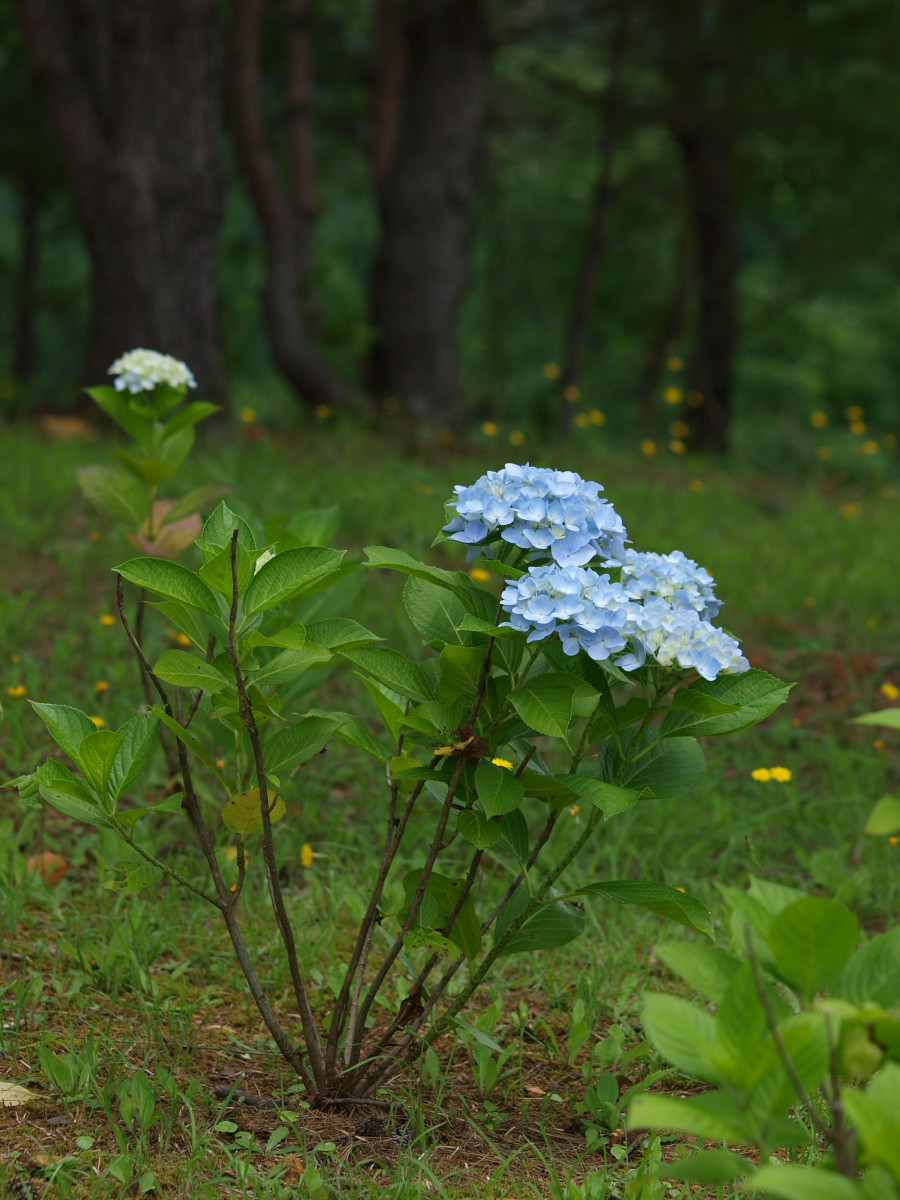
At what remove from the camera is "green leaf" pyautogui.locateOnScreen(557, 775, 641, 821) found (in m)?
1.47

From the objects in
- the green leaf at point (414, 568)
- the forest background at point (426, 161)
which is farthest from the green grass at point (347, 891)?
the forest background at point (426, 161)

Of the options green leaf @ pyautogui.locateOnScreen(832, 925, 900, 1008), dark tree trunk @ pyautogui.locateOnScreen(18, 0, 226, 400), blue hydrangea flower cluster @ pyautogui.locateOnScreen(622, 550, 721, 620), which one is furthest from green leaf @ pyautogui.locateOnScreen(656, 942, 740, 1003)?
dark tree trunk @ pyautogui.locateOnScreen(18, 0, 226, 400)

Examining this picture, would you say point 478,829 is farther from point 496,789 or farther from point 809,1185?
point 809,1185

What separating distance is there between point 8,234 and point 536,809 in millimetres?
25289

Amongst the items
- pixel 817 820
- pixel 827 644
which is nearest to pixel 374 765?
pixel 817 820

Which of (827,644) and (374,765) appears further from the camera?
(827,644)

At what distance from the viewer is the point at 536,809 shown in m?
3.18

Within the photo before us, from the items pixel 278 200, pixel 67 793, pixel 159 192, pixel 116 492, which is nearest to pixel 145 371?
pixel 116 492

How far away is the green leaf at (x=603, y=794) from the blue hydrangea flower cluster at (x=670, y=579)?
0.27m

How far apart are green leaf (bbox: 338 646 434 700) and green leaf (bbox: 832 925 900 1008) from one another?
727mm

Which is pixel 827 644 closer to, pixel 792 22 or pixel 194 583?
pixel 194 583

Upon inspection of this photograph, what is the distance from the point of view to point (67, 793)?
1.63m

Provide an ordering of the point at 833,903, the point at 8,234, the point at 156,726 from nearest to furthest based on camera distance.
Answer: the point at 833,903, the point at 156,726, the point at 8,234

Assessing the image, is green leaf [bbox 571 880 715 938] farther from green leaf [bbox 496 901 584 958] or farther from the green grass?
the green grass
